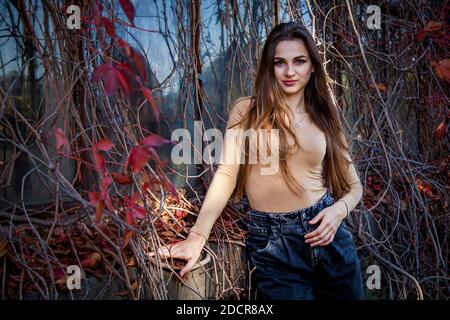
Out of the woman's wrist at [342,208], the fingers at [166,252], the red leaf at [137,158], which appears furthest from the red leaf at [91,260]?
the woman's wrist at [342,208]

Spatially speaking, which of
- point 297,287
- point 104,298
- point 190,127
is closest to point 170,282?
point 104,298

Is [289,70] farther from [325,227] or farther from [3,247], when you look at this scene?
[3,247]

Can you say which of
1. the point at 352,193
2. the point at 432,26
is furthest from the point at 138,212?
the point at 432,26

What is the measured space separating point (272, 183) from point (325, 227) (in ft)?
0.81

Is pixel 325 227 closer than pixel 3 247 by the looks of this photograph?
No

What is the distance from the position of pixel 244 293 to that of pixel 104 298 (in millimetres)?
543

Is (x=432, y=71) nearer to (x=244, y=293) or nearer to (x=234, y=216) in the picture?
(x=234, y=216)

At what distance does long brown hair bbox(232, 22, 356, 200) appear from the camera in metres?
1.61

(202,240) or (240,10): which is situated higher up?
(240,10)

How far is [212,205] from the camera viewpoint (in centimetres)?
154

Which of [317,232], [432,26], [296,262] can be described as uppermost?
[432,26]

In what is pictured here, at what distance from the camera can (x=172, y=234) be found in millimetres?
1704

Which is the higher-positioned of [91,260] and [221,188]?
[221,188]

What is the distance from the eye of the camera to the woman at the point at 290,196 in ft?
5.02
